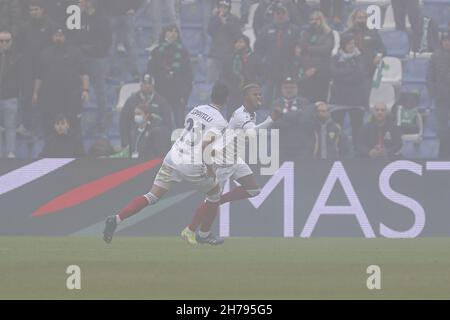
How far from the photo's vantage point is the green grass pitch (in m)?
12.0

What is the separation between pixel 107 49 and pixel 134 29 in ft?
2.53

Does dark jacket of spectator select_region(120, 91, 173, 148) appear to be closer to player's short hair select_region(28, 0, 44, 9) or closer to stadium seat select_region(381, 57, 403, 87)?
player's short hair select_region(28, 0, 44, 9)

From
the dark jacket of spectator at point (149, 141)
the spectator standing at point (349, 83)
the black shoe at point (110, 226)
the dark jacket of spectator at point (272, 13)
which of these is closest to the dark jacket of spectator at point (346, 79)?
the spectator standing at point (349, 83)

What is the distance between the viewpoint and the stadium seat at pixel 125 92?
21112 mm

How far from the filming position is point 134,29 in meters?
21.6

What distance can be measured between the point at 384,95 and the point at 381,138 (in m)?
1.32

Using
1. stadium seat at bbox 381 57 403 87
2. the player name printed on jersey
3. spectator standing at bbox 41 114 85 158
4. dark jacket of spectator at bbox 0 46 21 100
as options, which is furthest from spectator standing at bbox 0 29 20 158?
stadium seat at bbox 381 57 403 87

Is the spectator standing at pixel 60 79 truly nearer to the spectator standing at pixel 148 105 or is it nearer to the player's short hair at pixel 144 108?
the spectator standing at pixel 148 105

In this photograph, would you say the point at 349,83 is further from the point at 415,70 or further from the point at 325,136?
the point at 415,70

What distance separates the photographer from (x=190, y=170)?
55.6ft
